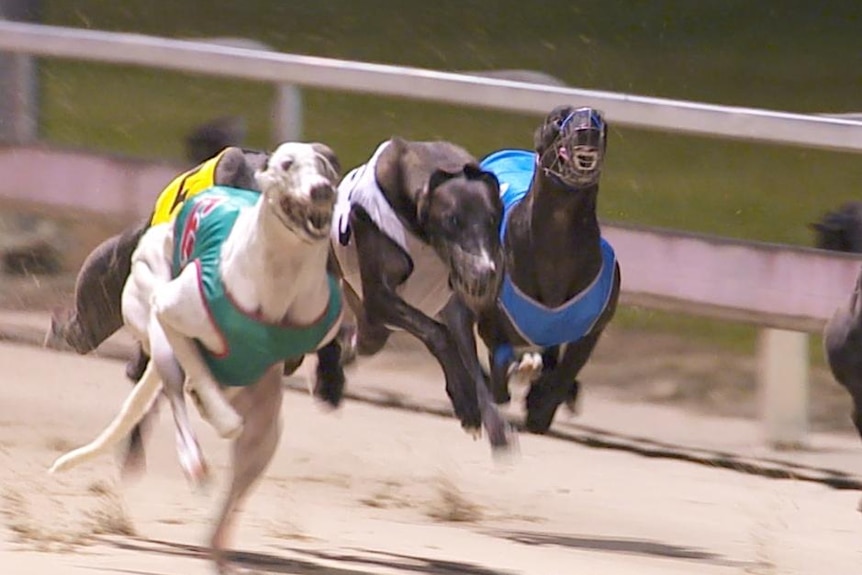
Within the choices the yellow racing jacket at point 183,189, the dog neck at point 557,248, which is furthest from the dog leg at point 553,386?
the yellow racing jacket at point 183,189

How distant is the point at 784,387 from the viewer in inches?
240

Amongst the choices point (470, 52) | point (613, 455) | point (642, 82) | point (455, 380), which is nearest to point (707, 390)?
point (613, 455)

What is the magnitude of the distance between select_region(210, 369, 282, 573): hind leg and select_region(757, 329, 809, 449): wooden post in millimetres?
2178

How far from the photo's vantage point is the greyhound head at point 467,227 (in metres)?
4.57

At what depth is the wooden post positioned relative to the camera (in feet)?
20.0

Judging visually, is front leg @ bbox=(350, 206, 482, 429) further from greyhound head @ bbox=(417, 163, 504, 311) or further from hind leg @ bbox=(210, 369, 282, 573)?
hind leg @ bbox=(210, 369, 282, 573)

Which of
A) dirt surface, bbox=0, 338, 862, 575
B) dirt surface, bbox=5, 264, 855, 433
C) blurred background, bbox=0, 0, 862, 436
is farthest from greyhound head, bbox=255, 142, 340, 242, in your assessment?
dirt surface, bbox=5, 264, 855, 433

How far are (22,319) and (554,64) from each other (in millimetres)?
7105

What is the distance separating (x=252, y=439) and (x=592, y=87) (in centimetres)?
937

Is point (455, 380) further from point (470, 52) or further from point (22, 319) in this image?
point (470, 52)

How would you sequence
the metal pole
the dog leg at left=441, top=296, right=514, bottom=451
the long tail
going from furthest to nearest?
the metal pole < the dog leg at left=441, top=296, right=514, bottom=451 < the long tail

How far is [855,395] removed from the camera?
5035 mm

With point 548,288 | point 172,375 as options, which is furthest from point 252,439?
point 548,288

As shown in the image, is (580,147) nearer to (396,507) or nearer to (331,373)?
(331,373)
